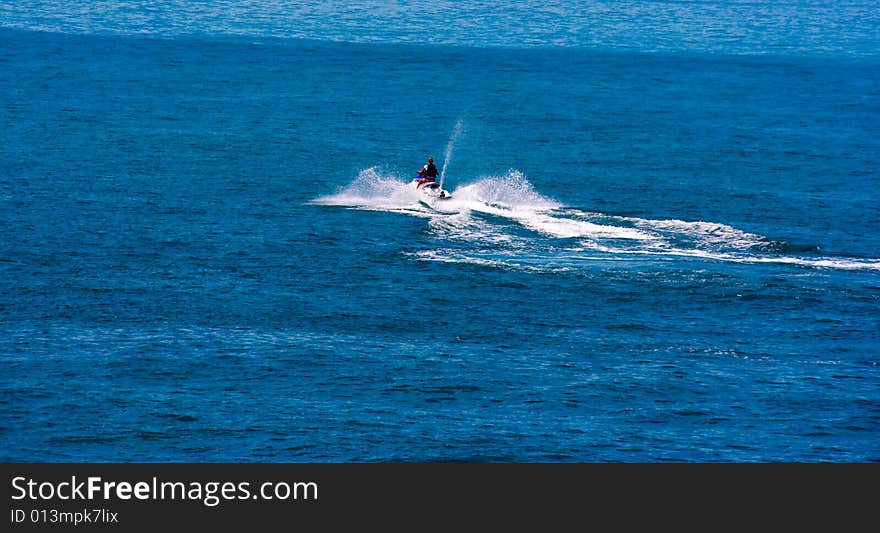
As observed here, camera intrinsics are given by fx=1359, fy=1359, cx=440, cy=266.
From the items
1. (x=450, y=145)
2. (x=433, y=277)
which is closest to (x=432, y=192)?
(x=433, y=277)

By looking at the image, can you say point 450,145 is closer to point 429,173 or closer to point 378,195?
point 378,195

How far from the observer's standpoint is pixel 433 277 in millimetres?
78562

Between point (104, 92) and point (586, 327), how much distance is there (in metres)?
90.8

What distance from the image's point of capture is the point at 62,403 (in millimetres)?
59750

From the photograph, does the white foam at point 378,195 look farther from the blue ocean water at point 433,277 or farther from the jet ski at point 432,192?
the jet ski at point 432,192

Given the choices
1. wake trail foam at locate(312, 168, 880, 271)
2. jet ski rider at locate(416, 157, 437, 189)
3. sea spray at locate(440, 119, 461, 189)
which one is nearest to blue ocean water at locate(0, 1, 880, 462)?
wake trail foam at locate(312, 168, 880, 271)

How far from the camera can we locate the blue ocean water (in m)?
58.6

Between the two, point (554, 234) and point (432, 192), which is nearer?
point (554, 234)

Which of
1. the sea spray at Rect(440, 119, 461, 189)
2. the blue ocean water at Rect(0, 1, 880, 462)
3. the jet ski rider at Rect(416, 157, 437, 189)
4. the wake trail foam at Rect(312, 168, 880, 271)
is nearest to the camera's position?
the blue ocean water at Rect(0, 1, 880, 462)

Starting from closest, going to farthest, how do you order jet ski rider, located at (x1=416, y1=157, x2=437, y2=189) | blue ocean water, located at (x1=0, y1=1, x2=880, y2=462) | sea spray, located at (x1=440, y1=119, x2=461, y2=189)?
blue ocean water, located at (x1=0, y1=1, x2=880, y2=462)
jet ski rider, located at (x1=416, y1=157, x2=437, y2=189)
sea spray, located at (x1=440, y1=119, x2=461, y2=189)

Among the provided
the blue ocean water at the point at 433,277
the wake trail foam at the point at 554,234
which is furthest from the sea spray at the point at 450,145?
the wake trail foam at the point at 554,234

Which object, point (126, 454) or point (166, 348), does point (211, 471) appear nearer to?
point (126, 454)

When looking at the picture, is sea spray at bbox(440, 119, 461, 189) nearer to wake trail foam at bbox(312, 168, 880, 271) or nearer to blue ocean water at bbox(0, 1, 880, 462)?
blue ocean water at bbox(0, 1, 880, 462)

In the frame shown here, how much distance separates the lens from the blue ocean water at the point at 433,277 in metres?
58.6
